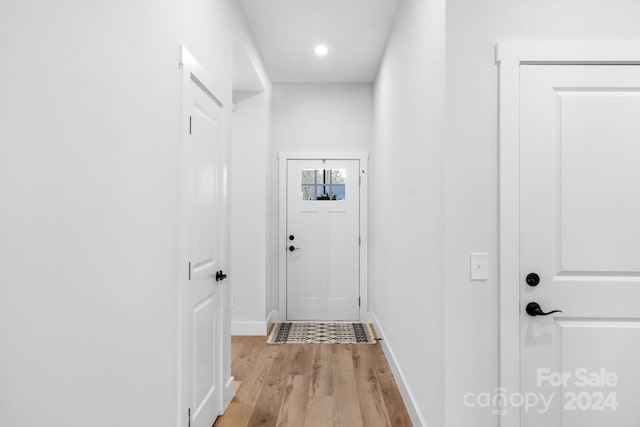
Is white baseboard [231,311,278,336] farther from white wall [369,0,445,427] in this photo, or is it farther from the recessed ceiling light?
the recessed ceiling light

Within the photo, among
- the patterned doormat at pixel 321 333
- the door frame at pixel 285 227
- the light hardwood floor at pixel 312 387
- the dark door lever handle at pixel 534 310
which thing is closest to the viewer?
the dark door lever handle at pixel 534 310

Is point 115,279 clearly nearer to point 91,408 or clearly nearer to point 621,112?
point 91,408

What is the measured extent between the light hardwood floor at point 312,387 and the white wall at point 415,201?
218 mm

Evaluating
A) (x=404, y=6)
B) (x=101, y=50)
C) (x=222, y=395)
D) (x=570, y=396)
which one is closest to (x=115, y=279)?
(x=101, y=50)

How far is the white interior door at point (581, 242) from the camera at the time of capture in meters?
1.88

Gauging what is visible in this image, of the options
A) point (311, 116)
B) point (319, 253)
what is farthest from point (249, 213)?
point (311, 116)

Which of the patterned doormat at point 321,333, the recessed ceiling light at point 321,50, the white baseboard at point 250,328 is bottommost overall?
the patterned doormat at point 321,333

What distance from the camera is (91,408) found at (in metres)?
1.20

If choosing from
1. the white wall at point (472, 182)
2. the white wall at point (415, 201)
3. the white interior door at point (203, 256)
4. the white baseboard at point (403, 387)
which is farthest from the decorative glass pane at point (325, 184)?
the white wall at point (472, 182)

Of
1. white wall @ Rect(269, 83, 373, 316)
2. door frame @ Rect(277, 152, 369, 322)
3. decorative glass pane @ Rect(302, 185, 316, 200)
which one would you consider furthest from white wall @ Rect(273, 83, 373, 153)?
decorative glass pane @ Rect(302, 185, 316, 200)

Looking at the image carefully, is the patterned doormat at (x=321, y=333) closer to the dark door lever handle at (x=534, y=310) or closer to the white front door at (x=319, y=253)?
the white front door at (x=319, y=253)

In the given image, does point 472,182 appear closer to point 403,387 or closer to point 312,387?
point 403,387

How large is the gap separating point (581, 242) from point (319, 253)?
11.0ft

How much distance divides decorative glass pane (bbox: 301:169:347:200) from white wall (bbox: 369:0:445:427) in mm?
1070
